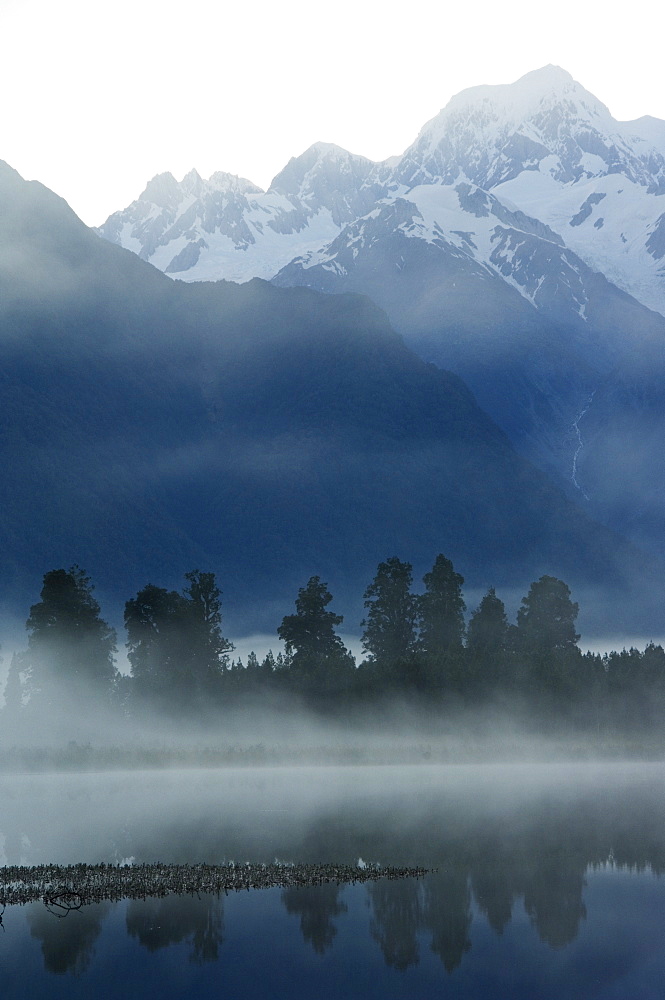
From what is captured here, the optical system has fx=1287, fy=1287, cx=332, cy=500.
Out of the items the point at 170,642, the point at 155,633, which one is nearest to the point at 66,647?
the point at 155,633

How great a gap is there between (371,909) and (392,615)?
115m

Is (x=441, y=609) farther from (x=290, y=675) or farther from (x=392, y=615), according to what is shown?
(x=290, y=675)

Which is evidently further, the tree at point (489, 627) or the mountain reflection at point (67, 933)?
the tree at point (489, 627)

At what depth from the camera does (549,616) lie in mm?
156375

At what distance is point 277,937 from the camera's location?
1608 inches

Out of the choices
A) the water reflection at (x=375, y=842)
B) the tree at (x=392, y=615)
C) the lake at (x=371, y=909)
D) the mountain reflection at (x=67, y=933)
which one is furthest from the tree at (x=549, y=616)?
the mountain reflection at (x=67, y=933)

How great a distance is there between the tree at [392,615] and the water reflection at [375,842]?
5408 centimetres

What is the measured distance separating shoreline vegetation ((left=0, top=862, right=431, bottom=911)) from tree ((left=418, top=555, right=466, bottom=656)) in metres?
104

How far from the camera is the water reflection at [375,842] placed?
136 ft

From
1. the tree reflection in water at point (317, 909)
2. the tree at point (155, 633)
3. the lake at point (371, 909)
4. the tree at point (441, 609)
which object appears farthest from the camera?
the tree at point (441, 609)

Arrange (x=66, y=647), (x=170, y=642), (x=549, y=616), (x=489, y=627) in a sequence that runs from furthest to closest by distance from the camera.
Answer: (x=489, y=627)
(x=549, y=616)
(x=170, y=642)
(x=66, y=647)

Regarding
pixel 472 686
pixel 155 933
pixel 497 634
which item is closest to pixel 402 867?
pixel 155 933

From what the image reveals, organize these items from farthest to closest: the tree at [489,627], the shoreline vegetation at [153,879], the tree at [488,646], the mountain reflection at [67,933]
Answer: the tree at [489,627] < the tree at [488,646] < the shoreline vegetation at [153,879] < the mountain reflection at [67,933]

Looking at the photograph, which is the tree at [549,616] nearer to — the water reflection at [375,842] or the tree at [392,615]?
the tree at [392,615]
